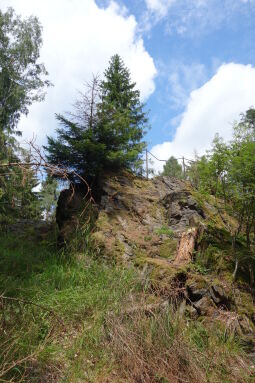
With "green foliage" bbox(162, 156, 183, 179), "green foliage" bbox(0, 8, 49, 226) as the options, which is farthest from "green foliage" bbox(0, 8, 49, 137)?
"green foliage" bbox(162, 156, 183, 179)

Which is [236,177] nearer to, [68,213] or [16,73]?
[68,213]

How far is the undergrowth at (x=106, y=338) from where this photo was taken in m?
3.38

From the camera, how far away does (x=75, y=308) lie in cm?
448

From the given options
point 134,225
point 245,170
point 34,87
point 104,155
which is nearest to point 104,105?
point 104,155

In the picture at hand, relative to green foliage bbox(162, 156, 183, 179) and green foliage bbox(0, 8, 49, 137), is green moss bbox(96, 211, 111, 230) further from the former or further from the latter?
green foliage bbox(162, 156, 183, 179)

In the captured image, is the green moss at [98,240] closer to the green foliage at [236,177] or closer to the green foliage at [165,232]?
the green foliage at [165,232]

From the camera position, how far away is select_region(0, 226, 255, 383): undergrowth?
3377mm

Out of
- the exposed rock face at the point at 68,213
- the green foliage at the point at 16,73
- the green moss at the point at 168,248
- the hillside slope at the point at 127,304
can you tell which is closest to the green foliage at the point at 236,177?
the hillside slope at the point at 127,304

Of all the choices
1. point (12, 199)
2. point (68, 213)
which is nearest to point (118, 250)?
point (68, 213)

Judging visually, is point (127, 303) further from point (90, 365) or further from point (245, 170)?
point (245, 170)

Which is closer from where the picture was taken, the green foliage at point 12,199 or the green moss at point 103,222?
the green moss at point 103,222

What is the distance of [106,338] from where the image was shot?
3.86m

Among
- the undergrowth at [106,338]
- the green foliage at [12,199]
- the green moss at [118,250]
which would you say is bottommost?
the undergrowth at [106,338]

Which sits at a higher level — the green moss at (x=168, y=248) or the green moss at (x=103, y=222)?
the green moss at (x=103, y=222)
